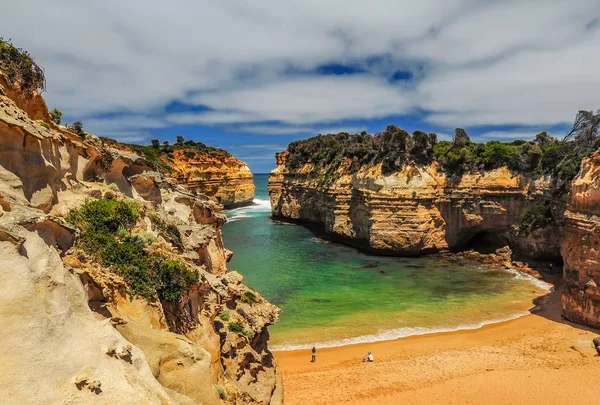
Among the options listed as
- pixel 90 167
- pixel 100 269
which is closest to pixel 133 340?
pixel 100 269

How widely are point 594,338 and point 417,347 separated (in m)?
7.79

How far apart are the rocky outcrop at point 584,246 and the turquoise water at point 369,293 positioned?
313cm

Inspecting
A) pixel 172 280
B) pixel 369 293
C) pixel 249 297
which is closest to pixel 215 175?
pixel 369 293

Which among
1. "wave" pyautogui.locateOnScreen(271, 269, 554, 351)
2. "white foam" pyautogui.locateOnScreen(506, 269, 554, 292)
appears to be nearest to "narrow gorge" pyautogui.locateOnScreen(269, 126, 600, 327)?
"white foam" pyautogui.locateOnScreen(506, 269, 554, 292)

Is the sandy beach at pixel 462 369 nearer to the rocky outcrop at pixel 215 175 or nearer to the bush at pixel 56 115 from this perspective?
the bush at pixel 56 115

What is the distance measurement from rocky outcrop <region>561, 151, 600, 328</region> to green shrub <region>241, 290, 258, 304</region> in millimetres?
15465

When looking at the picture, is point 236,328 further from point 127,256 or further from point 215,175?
point 215,175

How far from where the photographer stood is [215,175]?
208ft

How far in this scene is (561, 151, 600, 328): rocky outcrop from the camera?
16.0 m

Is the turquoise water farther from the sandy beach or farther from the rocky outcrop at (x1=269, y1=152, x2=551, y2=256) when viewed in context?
the rocky outcrop at (x1=269, y1=152, x2=551, y2=256)

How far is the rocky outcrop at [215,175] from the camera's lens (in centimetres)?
5739

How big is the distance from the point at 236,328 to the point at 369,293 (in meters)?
14.3

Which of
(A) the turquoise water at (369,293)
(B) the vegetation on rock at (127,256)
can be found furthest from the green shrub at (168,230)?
(A) the turquoise water at (369,293)

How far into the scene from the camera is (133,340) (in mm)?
6301
